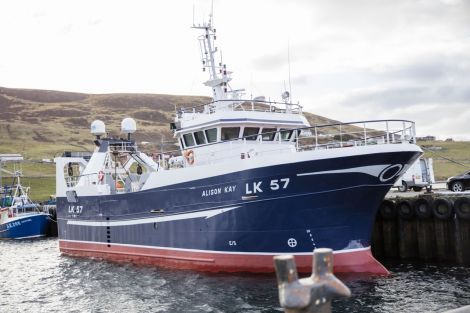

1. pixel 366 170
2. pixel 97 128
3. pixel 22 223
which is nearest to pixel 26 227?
pixel 22 223

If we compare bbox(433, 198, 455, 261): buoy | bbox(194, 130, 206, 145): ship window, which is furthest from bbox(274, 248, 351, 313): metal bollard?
bbox(194, 130, 206, 145): ship window

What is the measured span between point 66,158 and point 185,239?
12.6m

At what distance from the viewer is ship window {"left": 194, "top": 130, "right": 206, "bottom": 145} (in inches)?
748

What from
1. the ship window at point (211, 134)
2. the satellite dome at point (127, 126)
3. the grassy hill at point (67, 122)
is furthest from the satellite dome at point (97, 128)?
the grassy hill at point (67, 122)

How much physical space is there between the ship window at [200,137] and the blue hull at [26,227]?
23186 millimetres

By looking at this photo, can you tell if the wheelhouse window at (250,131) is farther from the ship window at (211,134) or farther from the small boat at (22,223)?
the small boat at (22,223)

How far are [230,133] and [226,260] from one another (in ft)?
16.3

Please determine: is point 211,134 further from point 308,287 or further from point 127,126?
point 308,287

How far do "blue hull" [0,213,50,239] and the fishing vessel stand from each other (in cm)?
1738

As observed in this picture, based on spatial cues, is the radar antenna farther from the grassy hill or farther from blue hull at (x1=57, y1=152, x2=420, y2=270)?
the grassy hill

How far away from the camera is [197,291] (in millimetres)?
14625

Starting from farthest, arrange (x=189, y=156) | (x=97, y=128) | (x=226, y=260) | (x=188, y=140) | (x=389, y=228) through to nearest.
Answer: (x=97, y=128)
(x=188, y=140)
(x=389, y=228)
(x=189, y=156)
(x=226, y=260)

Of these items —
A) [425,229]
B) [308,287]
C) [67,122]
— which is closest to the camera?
[308,287]

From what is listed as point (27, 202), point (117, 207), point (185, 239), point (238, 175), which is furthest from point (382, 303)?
point (27, 202)
